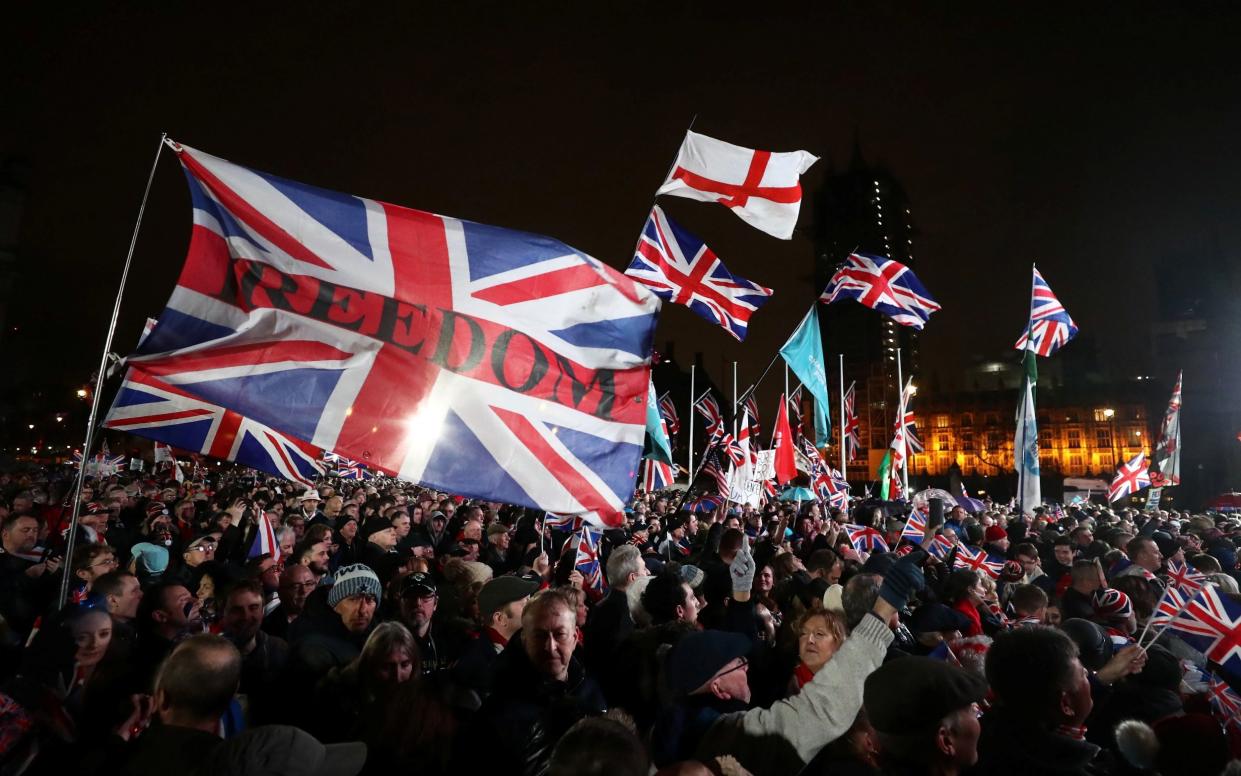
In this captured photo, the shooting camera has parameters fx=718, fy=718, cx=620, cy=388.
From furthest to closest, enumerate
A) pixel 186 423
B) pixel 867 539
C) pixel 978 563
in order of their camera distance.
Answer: pixel 867 539 → pixel 978 563 → pixel 186 423

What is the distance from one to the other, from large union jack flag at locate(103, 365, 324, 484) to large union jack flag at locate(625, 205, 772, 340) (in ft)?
15.3

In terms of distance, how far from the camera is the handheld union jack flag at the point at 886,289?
631 inches

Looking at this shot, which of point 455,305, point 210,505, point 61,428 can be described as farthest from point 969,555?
point 61,428

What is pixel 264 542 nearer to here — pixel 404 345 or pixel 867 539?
pixel 404 345

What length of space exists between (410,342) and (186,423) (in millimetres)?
2645

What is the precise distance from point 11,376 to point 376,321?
93846 millimetres

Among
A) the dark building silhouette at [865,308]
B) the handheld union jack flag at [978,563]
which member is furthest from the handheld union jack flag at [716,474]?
the dark building silhouette at [865,308]

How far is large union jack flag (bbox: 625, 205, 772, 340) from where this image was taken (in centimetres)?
935

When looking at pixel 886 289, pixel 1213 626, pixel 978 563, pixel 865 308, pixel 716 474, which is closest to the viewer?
pixel 1213 626

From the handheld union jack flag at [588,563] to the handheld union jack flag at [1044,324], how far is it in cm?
1401

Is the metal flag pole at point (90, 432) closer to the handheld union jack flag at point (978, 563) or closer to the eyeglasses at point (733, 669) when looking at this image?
the eyeglasses at point (733, 669)

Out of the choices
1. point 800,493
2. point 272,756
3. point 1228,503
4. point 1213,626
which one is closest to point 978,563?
point 1213,626

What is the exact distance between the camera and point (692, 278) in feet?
33.0

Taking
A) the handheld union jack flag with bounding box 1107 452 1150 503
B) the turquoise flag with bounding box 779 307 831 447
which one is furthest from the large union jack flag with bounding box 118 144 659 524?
the handheld union jack flag with bounding box 1107 452 1150 503
